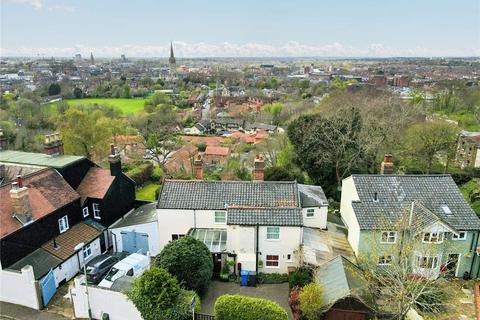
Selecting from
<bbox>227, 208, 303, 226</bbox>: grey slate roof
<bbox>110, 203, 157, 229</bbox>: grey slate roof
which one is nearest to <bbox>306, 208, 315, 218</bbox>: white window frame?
<bbox>227, 208, 303, 226</bbox>: grey slate roof

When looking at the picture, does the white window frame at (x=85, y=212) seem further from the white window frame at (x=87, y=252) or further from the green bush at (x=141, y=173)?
the green bush at (x=141, y=173)

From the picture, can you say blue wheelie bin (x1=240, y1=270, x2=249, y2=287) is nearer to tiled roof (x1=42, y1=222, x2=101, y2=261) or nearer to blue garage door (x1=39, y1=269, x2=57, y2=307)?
tiled roof (x1=42, y1=222, x2=101, y2=261)

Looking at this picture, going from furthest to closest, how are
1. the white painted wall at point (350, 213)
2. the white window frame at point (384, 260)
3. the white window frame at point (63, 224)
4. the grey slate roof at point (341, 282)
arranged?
the white window frame at point (63, 224)
the white painted wall at point (350, 213)
the white window frame at point (384, 260)
the grey slate roof at point (341, 282)

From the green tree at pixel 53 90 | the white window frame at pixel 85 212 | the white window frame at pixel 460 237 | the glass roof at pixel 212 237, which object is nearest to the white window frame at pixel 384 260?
the white window frame at pixel 460 237

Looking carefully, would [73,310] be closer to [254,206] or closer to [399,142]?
[254,206]

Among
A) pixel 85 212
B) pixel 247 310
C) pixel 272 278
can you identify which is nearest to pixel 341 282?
pixel 272 278

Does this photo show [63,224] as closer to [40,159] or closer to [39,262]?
[39,262]
